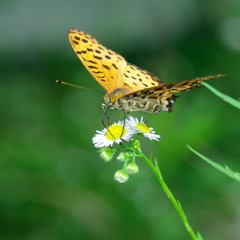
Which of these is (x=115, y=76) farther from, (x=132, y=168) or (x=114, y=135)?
(x=132, y=168)

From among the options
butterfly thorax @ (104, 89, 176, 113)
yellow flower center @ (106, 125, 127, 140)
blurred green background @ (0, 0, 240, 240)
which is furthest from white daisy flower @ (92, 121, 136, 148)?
blurred green background @ (0, 0, 240, 240)

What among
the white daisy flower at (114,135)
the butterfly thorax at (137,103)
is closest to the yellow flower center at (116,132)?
the white daisy flower at (114,135)

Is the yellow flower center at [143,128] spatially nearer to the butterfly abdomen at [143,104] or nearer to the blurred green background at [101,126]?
the butterfly abdomen at [143,104]

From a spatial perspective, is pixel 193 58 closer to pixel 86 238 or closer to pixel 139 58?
pixel 139 58

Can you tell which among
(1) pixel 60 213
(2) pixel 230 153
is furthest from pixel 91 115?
(2) pixel 230 153

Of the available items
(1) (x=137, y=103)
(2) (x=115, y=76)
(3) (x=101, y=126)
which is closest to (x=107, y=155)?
(1) (x=137, y=103)

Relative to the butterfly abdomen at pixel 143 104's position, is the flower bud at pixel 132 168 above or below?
below
